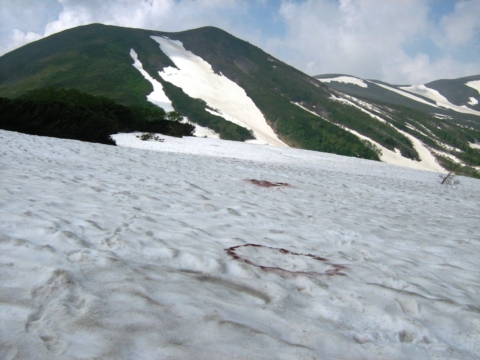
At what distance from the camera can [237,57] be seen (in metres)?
91.1

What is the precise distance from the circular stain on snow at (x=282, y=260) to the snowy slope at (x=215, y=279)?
23 millimetres

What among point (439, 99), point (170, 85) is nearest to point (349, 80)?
point (439, 99)

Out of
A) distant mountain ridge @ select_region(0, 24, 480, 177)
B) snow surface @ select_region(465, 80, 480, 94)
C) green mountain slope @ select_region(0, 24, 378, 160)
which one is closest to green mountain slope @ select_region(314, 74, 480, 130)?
snow surface @ select_region(465, 80, 480, 94)

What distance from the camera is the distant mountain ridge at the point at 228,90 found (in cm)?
5047

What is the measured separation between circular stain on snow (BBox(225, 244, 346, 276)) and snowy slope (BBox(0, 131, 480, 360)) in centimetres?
2

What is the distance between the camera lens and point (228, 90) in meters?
67.1

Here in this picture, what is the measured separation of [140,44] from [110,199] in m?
81.5

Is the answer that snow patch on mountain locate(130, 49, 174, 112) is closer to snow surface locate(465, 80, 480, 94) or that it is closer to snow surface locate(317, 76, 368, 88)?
snow surface locate(317, 76, 368, 88)

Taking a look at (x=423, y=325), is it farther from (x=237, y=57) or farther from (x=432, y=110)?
(x=432, y=110)

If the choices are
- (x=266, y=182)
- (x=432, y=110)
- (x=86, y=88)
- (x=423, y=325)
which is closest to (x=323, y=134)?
(x=86, y=88)

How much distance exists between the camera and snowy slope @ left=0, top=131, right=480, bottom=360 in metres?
1.88

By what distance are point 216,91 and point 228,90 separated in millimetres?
3973

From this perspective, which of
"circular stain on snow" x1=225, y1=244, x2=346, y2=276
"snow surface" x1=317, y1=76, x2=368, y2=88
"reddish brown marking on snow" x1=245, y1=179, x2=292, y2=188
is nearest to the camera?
"circular stain on snow" x1=225, y1=244, x2=346, y2=276

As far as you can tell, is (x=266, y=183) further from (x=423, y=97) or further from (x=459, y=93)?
(x=459, y=93)
